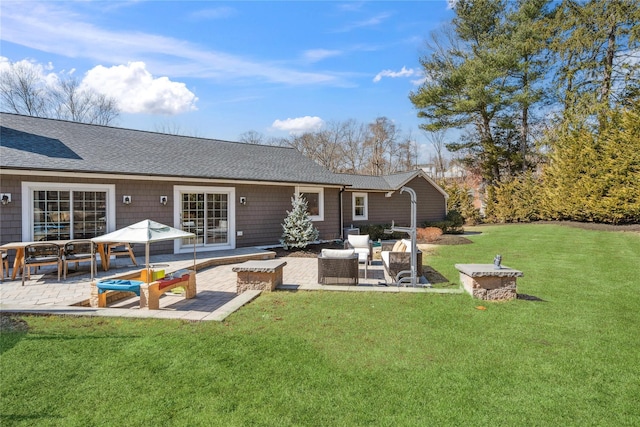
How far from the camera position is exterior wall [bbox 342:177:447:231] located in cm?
1744

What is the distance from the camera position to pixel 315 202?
14406 mm

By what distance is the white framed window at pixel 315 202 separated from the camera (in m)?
14.1

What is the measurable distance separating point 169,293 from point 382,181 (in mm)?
15599

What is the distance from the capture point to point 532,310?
5094 mm

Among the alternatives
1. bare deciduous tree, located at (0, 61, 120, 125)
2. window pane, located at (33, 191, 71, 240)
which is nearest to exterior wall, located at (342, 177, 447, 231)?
window pane, located at (33, 191, 71, 240)

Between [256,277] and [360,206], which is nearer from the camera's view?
[256,277]

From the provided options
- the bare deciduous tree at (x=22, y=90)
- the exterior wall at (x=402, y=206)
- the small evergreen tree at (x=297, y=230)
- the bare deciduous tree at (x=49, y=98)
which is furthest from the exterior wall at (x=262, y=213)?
the bare deciduous tree at (x=49, y=98)

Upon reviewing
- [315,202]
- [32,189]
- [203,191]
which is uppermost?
[203,191]

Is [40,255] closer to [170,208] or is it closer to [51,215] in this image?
[51,215]

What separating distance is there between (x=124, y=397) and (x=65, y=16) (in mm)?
9269

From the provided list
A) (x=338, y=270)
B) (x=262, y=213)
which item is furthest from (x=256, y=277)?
(x=262, y=213)

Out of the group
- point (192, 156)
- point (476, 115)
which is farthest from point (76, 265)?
point (476, 115)

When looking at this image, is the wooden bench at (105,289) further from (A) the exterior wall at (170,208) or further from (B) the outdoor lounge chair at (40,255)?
(A) the exterior wall at (170,208)

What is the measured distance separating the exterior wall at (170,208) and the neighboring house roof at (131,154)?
0.43m
